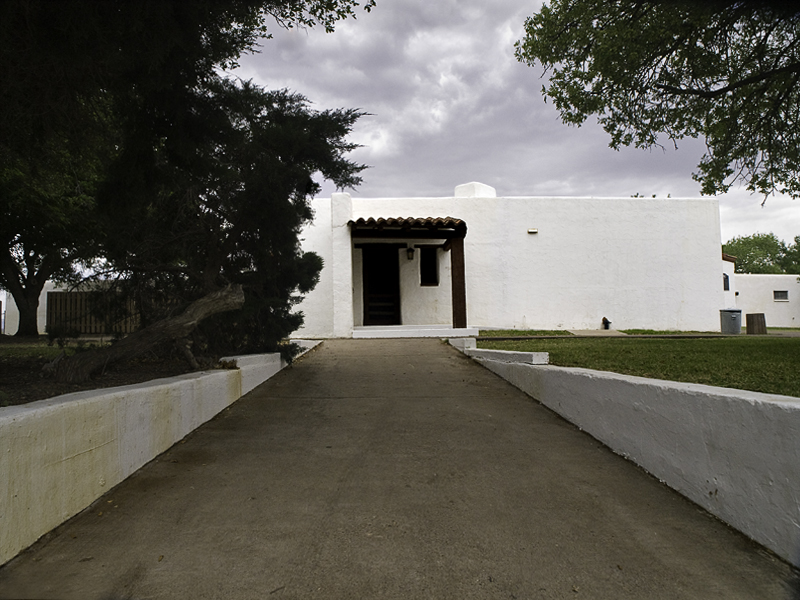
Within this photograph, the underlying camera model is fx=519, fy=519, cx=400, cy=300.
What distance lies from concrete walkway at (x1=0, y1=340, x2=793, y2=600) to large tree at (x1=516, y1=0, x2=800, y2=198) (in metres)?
5.77

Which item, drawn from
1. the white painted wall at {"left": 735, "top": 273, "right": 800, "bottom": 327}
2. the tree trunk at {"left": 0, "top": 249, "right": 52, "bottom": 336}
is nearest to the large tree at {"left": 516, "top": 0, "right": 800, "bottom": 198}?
the tree trunk at {"left": 0, "top": 249, "right": 52, "bottom": 336}

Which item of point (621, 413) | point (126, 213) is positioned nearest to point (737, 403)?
point (621, 413)

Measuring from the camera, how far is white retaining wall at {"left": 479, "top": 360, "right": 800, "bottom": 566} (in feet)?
8.75

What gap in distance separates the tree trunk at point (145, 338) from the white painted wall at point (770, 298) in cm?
3078

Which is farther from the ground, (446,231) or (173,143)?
(446,231)

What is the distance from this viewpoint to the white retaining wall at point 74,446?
2.65 m

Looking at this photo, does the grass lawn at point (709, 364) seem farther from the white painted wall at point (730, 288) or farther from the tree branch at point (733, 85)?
the white painted wall at point (730, 288)

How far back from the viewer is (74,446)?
317 centimetres

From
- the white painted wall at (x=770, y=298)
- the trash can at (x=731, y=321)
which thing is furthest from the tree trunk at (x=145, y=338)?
the white painted wall at (x=770, y=298)

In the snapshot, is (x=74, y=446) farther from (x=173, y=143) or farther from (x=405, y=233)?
(x=405, y=233)

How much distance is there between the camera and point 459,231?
530 inches

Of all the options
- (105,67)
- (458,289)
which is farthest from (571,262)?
(105,67)

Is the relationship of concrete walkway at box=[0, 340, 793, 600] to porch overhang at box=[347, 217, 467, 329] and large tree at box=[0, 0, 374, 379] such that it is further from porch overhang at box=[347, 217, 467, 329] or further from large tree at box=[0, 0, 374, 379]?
porch overhang at box=[347, 217, 467, 329]

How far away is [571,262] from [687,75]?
9.20 metres
